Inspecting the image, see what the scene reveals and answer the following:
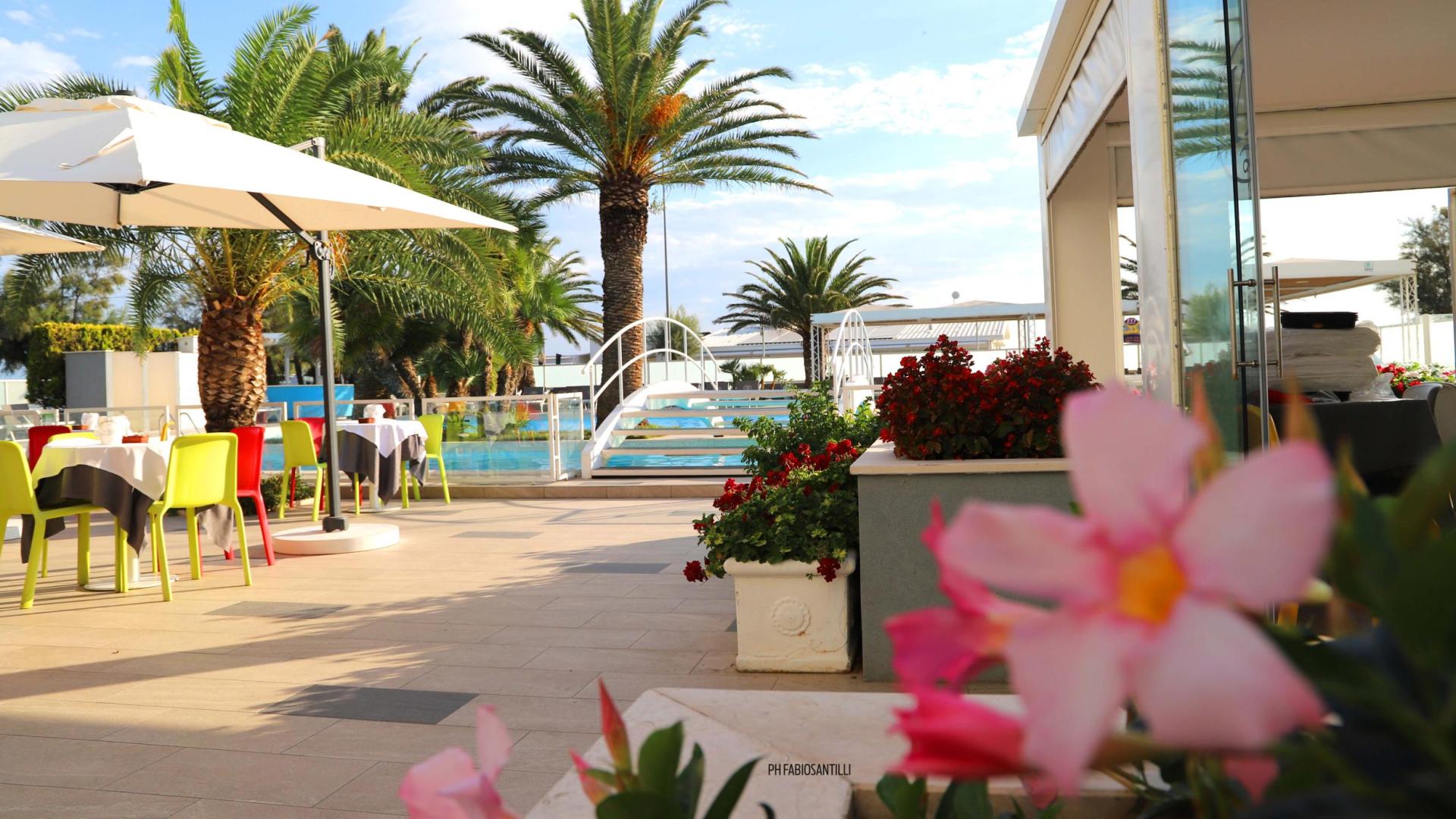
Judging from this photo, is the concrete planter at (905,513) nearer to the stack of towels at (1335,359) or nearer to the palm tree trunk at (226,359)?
the stack of towels at (1335,359)

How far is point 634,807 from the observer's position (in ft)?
1.26

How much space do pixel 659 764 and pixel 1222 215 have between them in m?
3.30

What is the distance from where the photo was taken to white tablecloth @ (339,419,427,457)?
959cm

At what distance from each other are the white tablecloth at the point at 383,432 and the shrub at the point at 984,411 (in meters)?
6.67

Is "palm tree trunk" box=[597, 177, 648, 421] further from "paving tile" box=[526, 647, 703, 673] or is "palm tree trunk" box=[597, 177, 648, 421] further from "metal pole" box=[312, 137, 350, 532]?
"paving tile" box=[526, 647, 703, 673]

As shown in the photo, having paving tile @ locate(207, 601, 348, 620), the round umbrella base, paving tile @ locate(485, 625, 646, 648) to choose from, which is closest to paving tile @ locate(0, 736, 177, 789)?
paving tile @ locate(485, 625, 646, 648)

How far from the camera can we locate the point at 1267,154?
7.31m

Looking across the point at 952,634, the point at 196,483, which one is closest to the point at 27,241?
the point at 196,483

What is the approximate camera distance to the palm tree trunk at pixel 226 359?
1042 cm

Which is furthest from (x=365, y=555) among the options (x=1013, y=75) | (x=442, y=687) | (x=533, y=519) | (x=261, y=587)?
(x=1013, y=75)

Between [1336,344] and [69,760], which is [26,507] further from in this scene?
[1336,344]

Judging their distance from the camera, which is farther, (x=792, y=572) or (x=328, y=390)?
(x=328, y=390)

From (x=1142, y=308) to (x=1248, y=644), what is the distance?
14.9ft

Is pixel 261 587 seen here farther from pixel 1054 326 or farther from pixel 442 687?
pixel 1054 326
